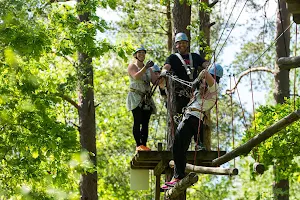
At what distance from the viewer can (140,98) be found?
9047mm

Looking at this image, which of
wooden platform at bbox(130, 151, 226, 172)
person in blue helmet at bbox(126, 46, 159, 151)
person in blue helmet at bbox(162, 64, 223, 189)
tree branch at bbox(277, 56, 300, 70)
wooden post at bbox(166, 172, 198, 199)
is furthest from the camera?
person in blue helmet at bbox(126, 46, 159, 151)

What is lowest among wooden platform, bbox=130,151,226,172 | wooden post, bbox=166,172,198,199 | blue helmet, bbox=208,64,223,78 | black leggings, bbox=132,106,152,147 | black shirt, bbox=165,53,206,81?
wooden post, bbox=166,172,198,199

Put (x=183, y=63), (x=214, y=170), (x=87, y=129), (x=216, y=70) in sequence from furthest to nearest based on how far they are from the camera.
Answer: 1. (x=87, y=129)
2. (x=183, y=63)
3. (x=216, y=70)
4. (x=214, y=170)

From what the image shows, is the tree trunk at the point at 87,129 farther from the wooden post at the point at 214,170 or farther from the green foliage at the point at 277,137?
the wooden post at the point at 214,170

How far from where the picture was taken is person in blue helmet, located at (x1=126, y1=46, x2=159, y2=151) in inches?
356

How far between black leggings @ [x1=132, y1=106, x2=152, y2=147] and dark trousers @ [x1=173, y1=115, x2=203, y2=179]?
63.3 inches

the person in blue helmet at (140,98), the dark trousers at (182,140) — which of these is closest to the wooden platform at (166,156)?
the person in blue helmet at (140,98)

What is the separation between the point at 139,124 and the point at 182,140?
175cm

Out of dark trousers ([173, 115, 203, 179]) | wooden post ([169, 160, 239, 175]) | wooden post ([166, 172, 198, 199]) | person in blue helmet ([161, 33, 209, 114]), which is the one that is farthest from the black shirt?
wooden post ([166, 172, 198, 199])

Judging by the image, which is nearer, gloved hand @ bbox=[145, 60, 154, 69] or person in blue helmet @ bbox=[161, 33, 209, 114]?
person in blue helmet @ bbox=[161, 33, 209, 114]

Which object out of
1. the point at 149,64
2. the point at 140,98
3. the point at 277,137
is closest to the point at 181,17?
the point at 140,98

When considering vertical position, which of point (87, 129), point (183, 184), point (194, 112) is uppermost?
point (87, 129)

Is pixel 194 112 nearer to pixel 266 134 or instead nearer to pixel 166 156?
pixel 266 134

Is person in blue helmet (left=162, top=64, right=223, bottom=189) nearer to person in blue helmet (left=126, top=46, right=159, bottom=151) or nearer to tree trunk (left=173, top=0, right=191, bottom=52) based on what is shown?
person in blue helmet (left=126, top=46, right=159, bottom=151)
